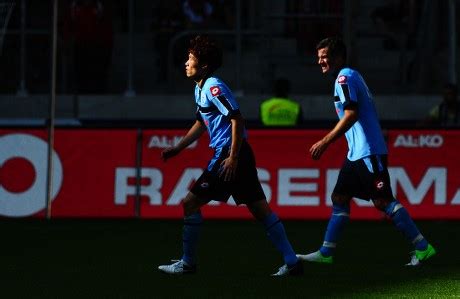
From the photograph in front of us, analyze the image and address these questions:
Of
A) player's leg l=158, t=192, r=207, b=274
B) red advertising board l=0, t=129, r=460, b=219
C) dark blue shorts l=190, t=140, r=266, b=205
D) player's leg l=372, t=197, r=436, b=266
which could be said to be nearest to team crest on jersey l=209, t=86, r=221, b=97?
dark blue shorts l=190, t=140, r=266, b=205

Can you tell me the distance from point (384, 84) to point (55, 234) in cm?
717

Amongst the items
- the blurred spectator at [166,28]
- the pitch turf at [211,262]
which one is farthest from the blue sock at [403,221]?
the blurred spectator at [166,28]

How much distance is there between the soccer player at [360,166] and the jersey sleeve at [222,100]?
94 cm

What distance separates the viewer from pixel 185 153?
16.1 meters

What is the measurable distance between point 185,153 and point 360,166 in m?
5.06

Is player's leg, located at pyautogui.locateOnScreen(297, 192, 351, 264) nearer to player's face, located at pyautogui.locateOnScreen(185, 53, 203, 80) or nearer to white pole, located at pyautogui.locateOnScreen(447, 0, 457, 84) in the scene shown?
player's face, located at pyautogui.locateOnScreen(185, 53, 203, 80)

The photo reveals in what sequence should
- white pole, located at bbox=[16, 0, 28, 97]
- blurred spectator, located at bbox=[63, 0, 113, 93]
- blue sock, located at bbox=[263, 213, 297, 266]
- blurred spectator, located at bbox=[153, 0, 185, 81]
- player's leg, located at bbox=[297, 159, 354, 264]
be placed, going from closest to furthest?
blue sock, located at bbox=[263, 213, 297, 266] → player's leg, located at bbox=[297, 159, 354, 264] → white pole, located at bbox=[16, 0, 28, 97] → blurred spectator, located at bbox=[63, 0, 113, 93] → blurred spectator, located at bbox=[153, 0, 185, 81]

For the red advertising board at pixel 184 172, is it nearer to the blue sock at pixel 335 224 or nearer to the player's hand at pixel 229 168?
the blue sock at pixel 335 224

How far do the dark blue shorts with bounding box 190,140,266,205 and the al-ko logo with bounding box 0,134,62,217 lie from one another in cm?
564

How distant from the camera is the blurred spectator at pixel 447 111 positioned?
1828 centimetres

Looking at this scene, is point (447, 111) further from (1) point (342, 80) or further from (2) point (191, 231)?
(2) point (191, 231)

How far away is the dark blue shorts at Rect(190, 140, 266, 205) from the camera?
10461 mm

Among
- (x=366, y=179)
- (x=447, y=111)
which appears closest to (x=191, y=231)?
(x=366, y=179)

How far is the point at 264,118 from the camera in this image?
57.0 ft
